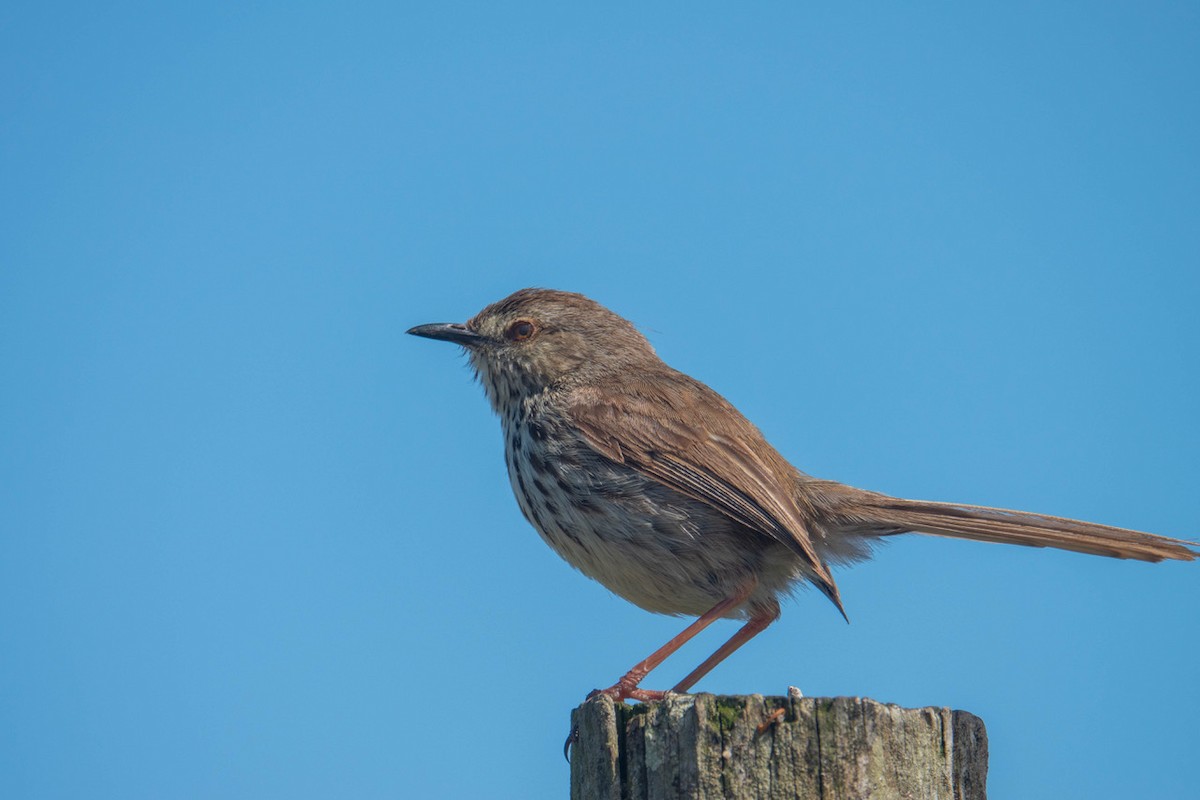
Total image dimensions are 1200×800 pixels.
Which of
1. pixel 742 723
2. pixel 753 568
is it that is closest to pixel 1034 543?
pixel 753 568

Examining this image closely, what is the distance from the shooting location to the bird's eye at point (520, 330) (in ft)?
24.0

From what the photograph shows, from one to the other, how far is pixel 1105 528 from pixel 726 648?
2.06 meters

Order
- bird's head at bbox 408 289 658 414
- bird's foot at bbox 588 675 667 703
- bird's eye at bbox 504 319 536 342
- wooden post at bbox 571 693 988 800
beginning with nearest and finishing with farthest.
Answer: wooden post at bbox 571 693 988 800 → bird's foot at bbox 588 675 667 703 → bird's head at bbox 408 289 658 414 → bird's eye at bbox 504 319 536 342

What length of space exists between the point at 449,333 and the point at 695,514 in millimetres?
2423

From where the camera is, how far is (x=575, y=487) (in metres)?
6.02

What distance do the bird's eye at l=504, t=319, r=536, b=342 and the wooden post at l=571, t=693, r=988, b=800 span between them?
411cm

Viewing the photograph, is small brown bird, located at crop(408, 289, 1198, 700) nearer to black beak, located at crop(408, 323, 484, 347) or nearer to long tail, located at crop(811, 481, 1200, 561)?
long tail, located at crop(811, 481, 1200, 561)

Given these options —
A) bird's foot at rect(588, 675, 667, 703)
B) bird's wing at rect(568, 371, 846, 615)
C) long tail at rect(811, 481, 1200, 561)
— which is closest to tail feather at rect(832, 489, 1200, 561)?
long tail at rect(811, 481, 1200, 561)

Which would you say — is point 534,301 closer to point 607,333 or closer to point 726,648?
point 607,333

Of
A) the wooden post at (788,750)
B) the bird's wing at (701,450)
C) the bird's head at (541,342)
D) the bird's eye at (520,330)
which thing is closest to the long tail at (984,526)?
the bird's wing at (701,450)

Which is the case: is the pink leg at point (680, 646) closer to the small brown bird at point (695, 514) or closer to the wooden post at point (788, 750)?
the small brown bird at point (695, 514)

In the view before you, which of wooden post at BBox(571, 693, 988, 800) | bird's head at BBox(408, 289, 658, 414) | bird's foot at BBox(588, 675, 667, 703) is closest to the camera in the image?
wooden post at BBox(571, 693, 988, 800)

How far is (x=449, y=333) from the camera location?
748 centimetres

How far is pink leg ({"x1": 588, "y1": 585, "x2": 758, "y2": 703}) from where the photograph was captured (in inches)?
206
